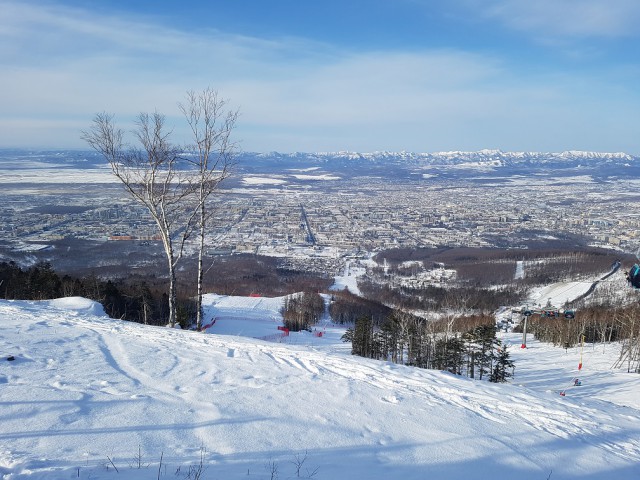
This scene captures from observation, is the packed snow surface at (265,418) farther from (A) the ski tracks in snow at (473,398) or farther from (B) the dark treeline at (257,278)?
(B) the dark treeline at (257,278)

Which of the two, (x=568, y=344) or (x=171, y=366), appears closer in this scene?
(x=171, y=366)

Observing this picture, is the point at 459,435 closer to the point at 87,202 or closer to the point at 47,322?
the point at 47,322

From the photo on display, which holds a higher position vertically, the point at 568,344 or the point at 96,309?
the point at 96,309

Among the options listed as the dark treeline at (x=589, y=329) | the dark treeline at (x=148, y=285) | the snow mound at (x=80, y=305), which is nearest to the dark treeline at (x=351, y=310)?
the dark treeline at (x=148, y=285)

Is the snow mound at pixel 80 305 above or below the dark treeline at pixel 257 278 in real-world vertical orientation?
above

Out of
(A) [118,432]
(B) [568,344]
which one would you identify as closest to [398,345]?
(B) [568,344]

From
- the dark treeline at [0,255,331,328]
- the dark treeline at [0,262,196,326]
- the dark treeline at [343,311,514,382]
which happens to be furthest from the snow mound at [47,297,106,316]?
the dark treeline at [343,311,514,382]
